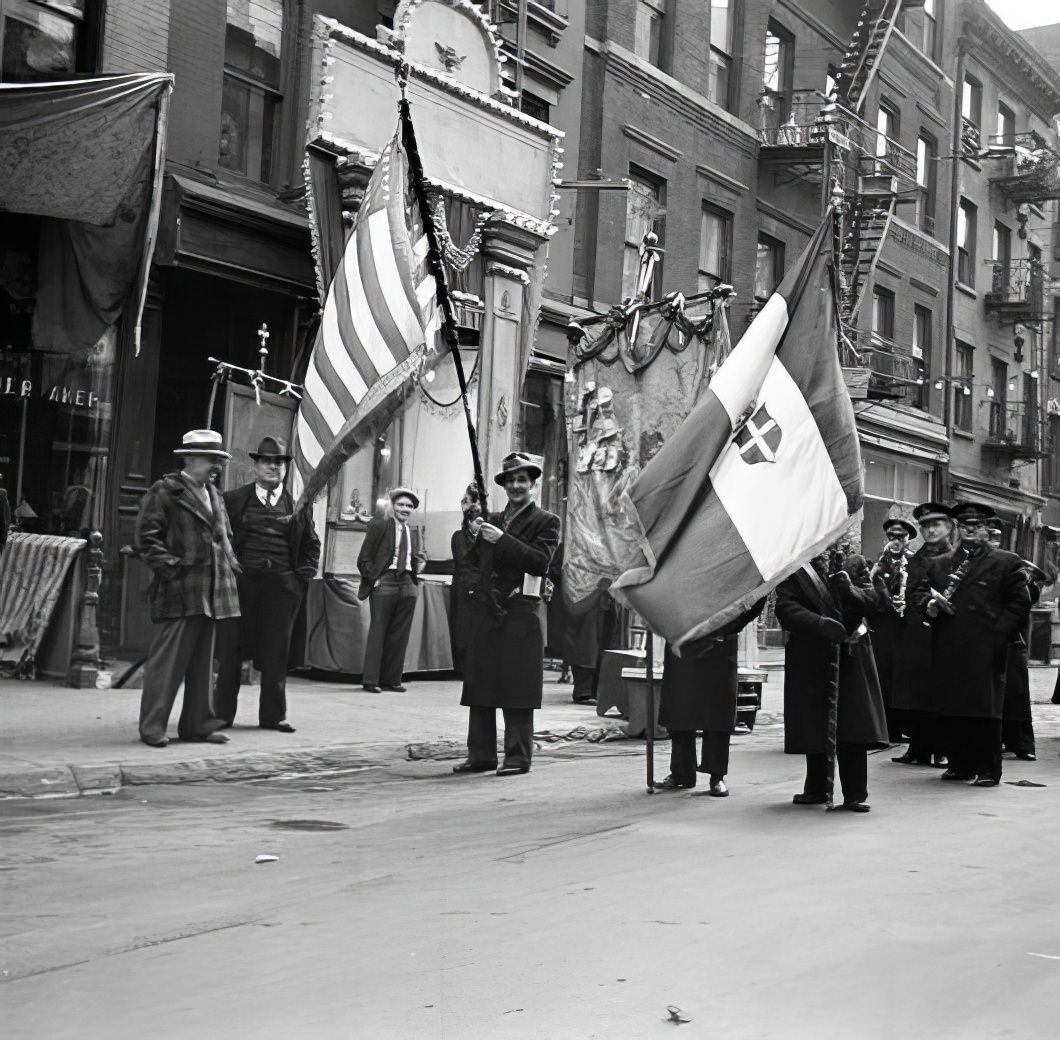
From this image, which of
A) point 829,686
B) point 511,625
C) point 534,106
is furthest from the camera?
point 534,106

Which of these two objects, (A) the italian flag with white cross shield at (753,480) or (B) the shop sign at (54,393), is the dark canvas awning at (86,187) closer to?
(B) the shop sign at (54,393)

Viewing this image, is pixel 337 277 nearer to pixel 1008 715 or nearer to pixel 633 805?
pixel 633 805

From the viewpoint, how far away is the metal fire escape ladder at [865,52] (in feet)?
95.0

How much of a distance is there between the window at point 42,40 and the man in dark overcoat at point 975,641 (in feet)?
28.9

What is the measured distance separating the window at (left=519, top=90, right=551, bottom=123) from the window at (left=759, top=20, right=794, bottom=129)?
7.08m

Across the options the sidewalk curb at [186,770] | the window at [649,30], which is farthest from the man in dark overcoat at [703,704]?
the window at [649,30]

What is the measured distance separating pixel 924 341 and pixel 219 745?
26453 mm

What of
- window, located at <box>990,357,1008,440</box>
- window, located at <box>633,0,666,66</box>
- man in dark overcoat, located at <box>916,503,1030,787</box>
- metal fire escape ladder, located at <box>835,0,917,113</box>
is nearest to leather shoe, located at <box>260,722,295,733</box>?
man in dark overcoat, located at <box>916,503,1030,787</box>

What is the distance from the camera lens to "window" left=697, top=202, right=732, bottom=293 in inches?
1024

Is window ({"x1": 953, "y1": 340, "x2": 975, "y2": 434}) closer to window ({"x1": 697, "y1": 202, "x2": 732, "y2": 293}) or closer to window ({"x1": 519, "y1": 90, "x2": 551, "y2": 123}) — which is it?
window ({"x1": 697, "y1": 202, "x2": 732, "y2": 293})

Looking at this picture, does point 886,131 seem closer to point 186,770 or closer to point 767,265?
point 767,265

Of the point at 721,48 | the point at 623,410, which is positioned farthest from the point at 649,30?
the point at 623,410

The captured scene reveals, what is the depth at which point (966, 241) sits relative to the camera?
1436 inches

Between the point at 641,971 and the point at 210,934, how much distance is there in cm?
162
